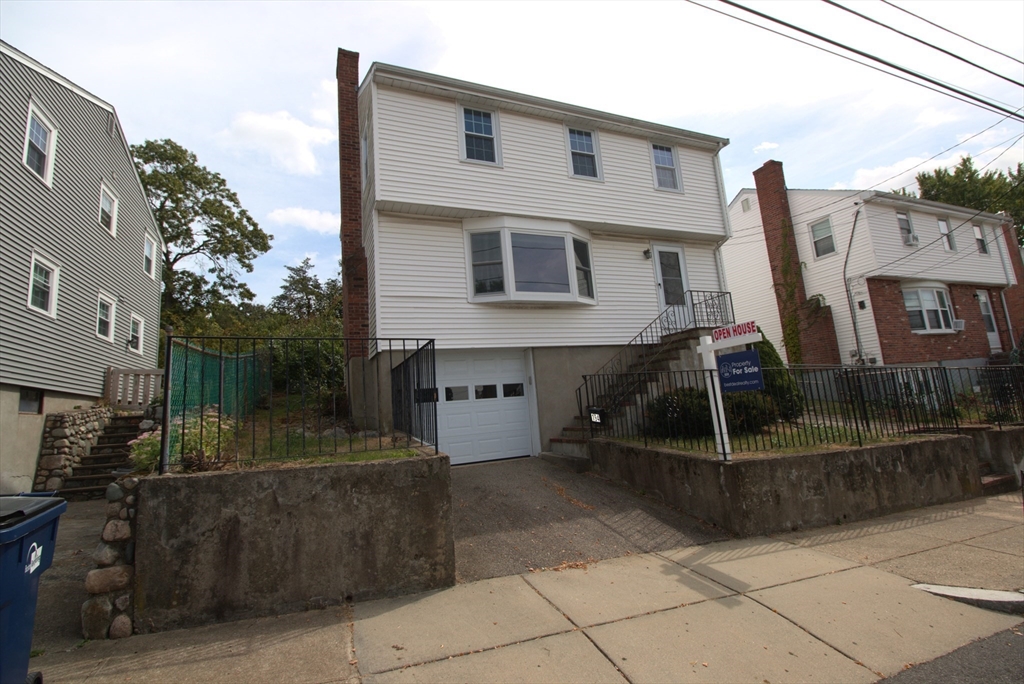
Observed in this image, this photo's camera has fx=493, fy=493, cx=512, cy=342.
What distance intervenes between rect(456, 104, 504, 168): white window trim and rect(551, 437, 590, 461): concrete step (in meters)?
6.13

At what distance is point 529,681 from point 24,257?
1314cm

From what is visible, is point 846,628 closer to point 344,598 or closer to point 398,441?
point 344,598

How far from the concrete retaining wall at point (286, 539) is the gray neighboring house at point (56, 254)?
7.89 metres

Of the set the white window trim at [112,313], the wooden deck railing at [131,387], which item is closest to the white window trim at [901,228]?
the wooden deck railing at [131,387]

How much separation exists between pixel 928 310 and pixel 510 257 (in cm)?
1724

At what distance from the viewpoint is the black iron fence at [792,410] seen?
25.7 feet

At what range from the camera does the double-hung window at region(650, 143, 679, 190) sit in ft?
42.4

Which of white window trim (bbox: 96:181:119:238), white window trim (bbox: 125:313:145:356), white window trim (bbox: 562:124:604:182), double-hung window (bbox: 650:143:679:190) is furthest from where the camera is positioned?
white window trim (bbox: 125:313:145:356)

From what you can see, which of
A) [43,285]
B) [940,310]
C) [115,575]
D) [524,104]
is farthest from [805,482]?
[940,310]

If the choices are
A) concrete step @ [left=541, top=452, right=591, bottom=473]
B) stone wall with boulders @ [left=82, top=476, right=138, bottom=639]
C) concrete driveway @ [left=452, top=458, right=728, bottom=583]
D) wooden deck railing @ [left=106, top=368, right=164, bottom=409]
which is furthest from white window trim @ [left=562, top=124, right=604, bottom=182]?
wooden deck railing @ [left=106, top=368, right=164, bottom=409]

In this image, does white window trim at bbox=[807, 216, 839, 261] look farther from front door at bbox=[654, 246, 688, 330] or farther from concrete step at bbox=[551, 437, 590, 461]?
concrete step at bbox=[551, 437, 590, 461]

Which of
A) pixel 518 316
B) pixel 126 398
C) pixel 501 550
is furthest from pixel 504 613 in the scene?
pixel 126 398

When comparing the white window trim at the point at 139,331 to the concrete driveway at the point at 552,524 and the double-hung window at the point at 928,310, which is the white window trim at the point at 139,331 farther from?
the double-hung window at the point at 928,310

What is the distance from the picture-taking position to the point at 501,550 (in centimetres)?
562
